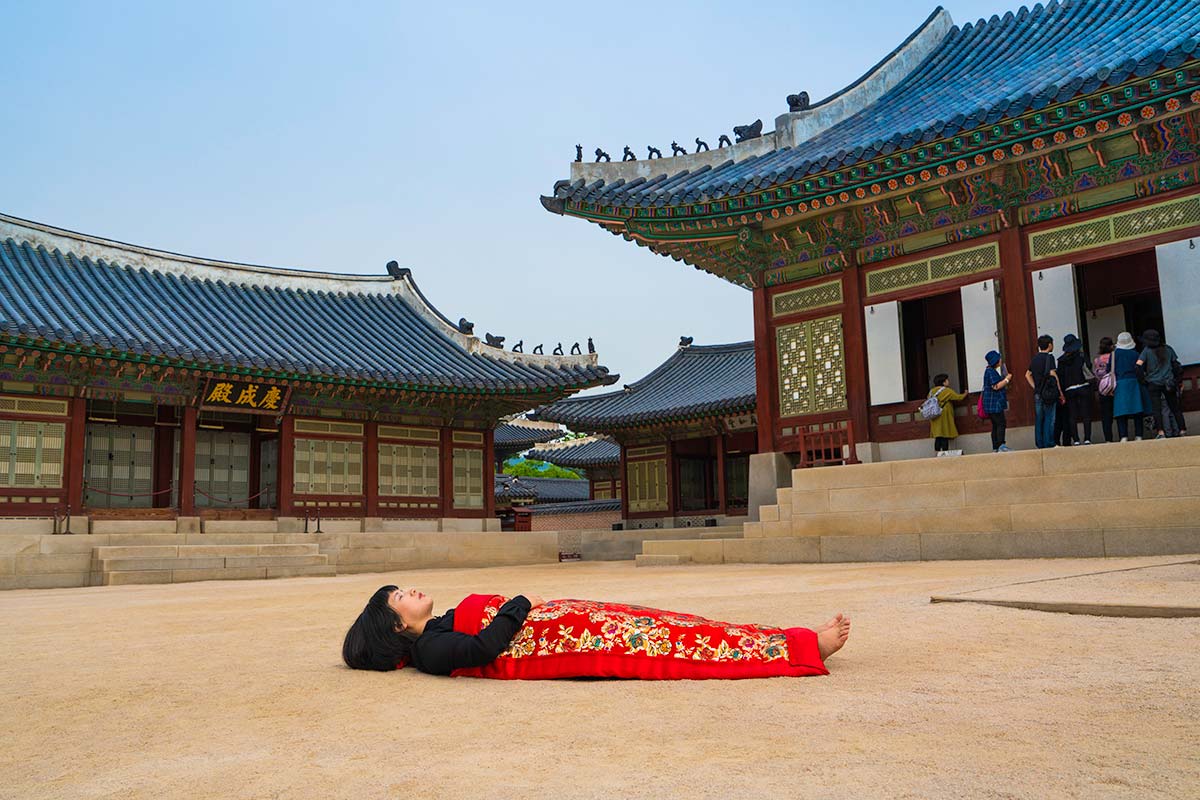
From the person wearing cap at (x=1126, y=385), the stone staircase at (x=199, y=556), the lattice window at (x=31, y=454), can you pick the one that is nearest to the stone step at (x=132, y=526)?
the stone staircase at (x=199, y=556)

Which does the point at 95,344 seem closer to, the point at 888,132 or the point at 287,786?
the point at 888,132

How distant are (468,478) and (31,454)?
28.8 feet

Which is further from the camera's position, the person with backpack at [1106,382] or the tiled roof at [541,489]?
the tiled roof at [541,489]

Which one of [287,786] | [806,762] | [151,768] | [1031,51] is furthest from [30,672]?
[1031,51]

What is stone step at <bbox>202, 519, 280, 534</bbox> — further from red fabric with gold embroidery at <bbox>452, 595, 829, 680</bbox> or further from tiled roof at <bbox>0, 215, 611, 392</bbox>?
red fabric with gold embroidery at <bbox>452, 595, 829, 680</bbox>

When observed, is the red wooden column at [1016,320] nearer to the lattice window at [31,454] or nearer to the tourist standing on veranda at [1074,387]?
the tourist standing on veranda at [1074,387]

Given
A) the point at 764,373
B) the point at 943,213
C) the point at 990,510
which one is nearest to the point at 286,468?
the point at 764,373

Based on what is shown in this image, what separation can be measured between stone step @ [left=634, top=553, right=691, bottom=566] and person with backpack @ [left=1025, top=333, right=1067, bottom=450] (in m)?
4.65

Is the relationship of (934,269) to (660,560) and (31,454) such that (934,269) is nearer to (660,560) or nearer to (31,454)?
(660,560)

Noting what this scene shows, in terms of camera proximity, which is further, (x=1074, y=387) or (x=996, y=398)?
(x=996, y=398)

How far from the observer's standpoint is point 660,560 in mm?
13664

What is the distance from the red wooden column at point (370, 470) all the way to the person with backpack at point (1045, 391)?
13322 millimetres

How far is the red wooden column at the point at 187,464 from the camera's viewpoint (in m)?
18.3

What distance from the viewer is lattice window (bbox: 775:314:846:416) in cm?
1527
